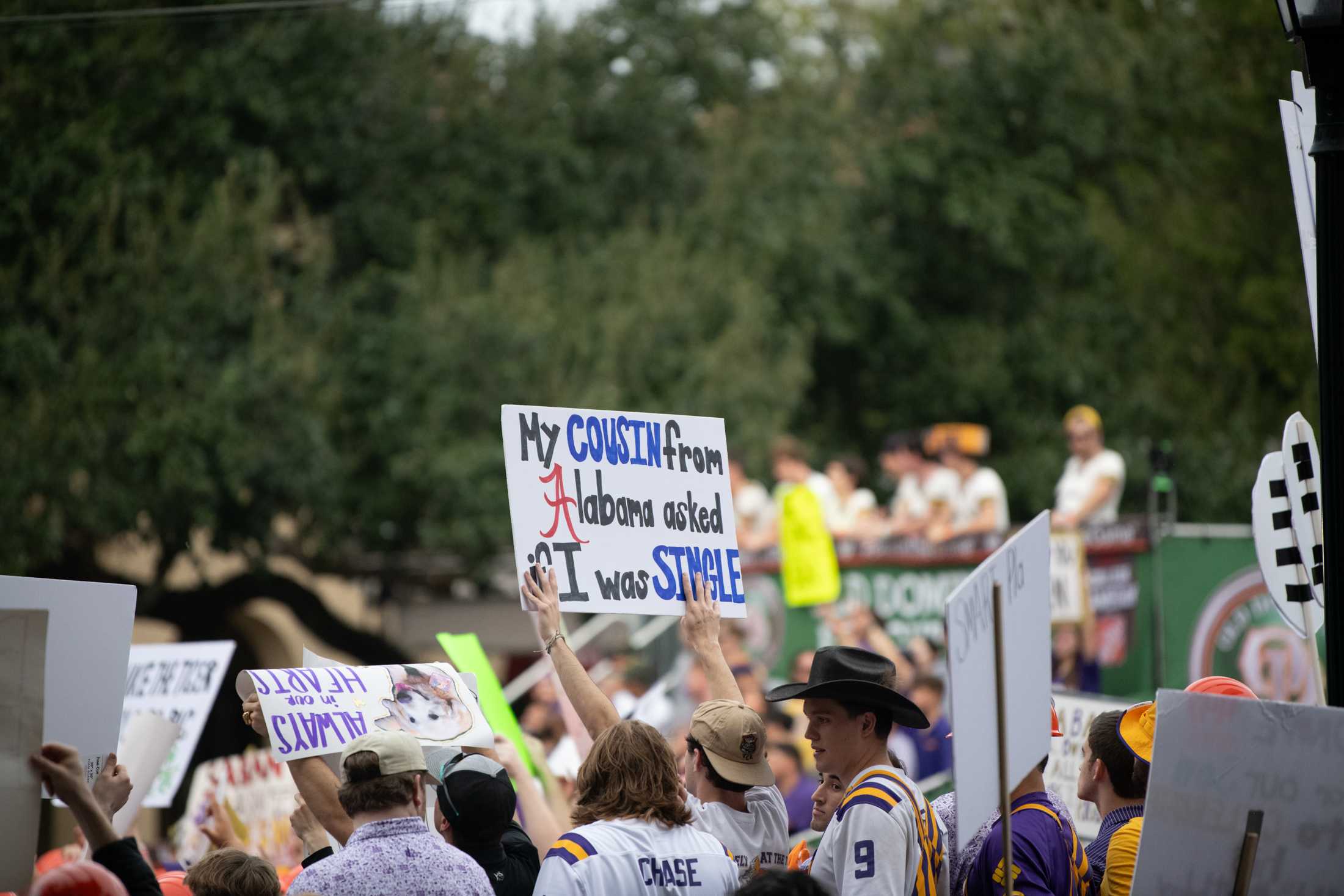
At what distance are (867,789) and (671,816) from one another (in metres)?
0.50

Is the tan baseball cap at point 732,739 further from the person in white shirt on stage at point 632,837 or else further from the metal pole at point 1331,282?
the metal pole at point 1331,282

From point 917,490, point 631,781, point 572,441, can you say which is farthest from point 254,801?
point 917,490

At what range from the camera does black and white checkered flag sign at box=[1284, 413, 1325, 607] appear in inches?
217

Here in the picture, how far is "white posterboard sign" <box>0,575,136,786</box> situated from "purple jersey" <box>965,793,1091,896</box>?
2.28 metres

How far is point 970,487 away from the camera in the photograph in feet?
44.6

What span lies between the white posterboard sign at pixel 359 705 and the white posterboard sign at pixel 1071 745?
10.1 ft

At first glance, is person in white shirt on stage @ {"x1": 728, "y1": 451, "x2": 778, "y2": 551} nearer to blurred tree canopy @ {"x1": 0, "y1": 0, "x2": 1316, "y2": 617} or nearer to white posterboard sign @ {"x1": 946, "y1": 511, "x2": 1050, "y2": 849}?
blurred tree canopy @ {"x1": 0, "y1": 0, "x2": 1316, "y2": 617}

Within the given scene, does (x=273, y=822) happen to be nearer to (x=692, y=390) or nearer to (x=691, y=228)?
(x=692, y=390)

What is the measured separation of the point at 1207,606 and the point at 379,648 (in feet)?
27.3

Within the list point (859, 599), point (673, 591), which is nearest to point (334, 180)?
point (859, 599)

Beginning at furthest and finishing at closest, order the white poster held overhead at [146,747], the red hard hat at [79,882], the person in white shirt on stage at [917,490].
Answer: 1. the person in white shirt on stage at [917,490]
2. the white poster held overhead at [146,747]
3. the red hard hat at [79,882]

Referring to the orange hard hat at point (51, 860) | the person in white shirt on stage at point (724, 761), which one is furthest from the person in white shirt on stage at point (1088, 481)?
the person in white shirt on stage at point (724, 761)


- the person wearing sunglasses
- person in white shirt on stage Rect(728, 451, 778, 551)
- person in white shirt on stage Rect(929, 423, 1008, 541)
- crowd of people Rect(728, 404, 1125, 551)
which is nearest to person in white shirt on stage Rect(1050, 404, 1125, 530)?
crowd of people Rect(728, 404, 1125, 551)

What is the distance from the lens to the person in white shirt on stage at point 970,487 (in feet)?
43.9
